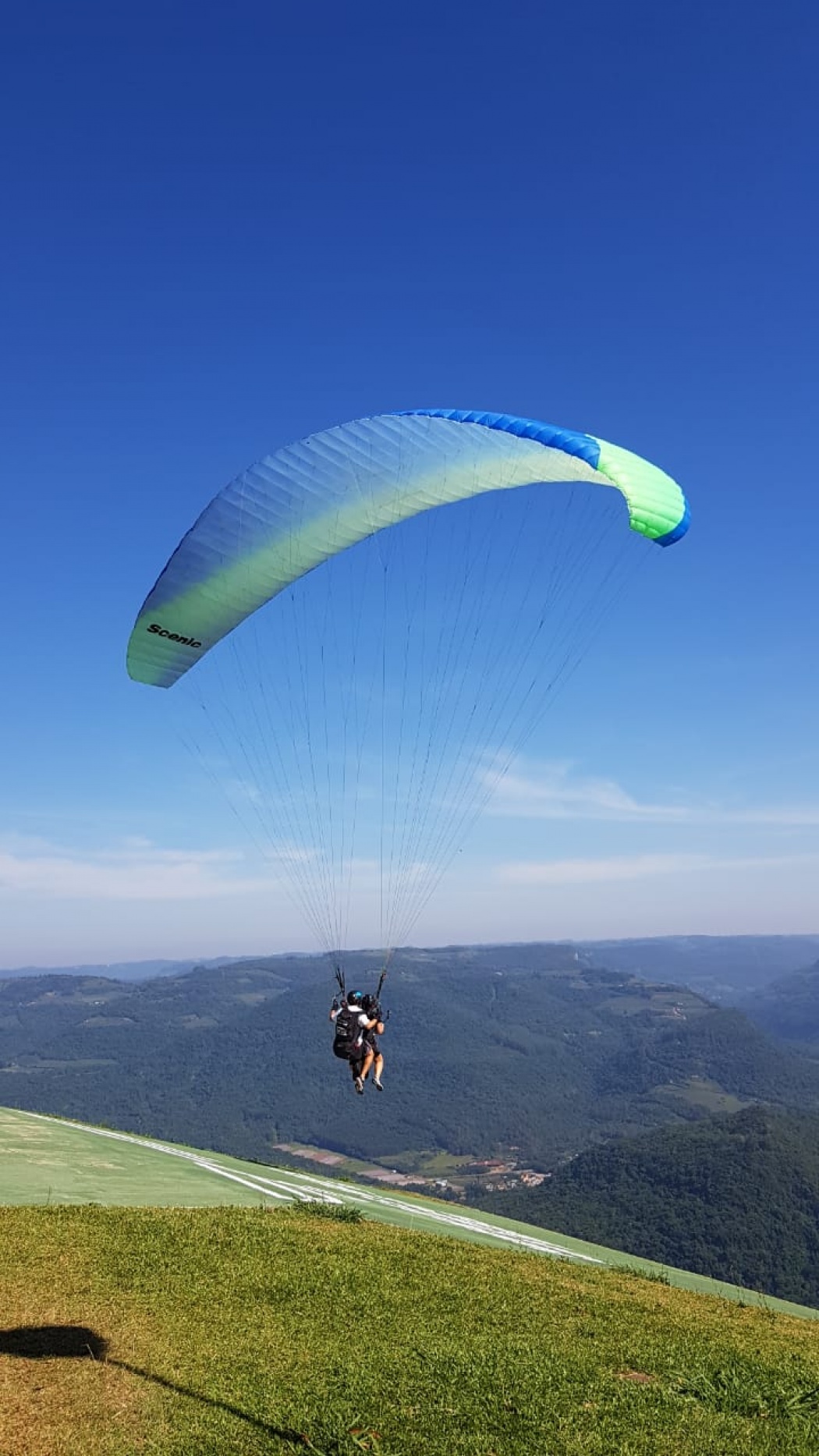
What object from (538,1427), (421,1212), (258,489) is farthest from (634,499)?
(421,1212)

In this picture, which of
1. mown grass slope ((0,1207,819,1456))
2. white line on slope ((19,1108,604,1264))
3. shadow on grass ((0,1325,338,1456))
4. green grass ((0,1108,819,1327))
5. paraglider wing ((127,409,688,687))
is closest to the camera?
mown grass slope ((0,1207,819,1456))

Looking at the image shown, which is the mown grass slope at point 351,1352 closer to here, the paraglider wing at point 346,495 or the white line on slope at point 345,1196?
the white line on slope at point 345,1196

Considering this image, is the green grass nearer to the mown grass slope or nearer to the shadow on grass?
the mown grass slope

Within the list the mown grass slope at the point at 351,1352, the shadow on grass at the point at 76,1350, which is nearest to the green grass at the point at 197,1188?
the mown grass slope at the point at 351,1352

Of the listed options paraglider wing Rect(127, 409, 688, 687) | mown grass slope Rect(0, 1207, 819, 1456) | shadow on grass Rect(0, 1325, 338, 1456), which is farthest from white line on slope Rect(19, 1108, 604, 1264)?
paraglider wing Rect(127, 409, 688, 687)

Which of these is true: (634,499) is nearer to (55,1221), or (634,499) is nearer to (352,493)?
(352,493)

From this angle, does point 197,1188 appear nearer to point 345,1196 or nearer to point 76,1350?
point 345,1196
